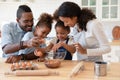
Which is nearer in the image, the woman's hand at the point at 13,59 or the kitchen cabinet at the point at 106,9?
the woman's hand at the point at 13,59

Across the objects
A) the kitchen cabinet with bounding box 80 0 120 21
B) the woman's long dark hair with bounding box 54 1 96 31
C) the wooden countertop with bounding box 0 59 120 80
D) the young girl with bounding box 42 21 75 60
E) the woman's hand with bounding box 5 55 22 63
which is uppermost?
the kitchen cabinet with bounding box 80 0 120 21

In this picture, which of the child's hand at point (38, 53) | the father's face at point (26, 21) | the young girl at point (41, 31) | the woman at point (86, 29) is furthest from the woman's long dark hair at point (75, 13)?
the child's hand at point (38, 53)

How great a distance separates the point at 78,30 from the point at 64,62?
42cm

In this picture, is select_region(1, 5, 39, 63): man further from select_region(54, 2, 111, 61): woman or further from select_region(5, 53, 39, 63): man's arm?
select_region(54, 2, 111, 61): woman

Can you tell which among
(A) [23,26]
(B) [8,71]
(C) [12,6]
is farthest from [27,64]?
(C) [12,6]

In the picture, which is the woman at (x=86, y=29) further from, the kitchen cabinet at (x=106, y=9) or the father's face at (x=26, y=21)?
the kitchen cabinet at (x=106, y=9)

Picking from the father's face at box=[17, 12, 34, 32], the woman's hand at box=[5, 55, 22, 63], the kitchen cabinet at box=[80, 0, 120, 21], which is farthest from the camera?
the kitchen cabinet at box=[80, 0, 120, 21]

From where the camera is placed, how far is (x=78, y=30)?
232cm

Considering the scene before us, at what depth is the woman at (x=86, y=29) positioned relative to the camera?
2.10 meters

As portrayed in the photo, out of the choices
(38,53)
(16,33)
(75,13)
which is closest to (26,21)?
(16,33)

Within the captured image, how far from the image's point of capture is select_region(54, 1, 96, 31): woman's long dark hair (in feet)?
6.94

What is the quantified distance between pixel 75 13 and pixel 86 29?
7.2 inches

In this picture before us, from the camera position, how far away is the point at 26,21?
230cm

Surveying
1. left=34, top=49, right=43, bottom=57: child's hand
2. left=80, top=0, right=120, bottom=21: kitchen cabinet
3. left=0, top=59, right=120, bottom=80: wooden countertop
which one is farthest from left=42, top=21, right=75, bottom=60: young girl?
left=80, top=0, right=120, bottom=21: kitchen cabinet
